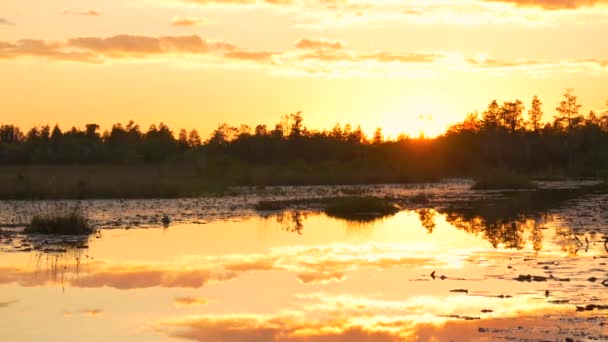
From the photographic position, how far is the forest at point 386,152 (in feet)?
254

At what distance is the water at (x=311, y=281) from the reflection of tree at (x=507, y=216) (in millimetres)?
156

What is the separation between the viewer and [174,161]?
90.5m

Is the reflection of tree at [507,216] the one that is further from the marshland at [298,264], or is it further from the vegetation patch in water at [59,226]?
the vegetation patch in water at [59,226]

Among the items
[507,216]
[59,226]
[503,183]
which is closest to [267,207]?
[507,216]

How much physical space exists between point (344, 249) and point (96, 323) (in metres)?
11.4

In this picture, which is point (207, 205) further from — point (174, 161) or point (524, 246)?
point (174, 161)

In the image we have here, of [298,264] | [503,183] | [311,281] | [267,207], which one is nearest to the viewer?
[311,281]

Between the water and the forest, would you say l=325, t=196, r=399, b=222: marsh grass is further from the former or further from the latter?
the forest

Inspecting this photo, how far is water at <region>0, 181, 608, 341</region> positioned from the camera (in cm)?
1379

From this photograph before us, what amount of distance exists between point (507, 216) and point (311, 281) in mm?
18614

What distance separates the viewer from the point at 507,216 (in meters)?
35.5

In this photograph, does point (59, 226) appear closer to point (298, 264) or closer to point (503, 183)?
point (298, 264)

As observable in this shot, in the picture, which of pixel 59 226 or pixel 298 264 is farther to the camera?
pixel 59 226

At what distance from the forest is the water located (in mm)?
39237
